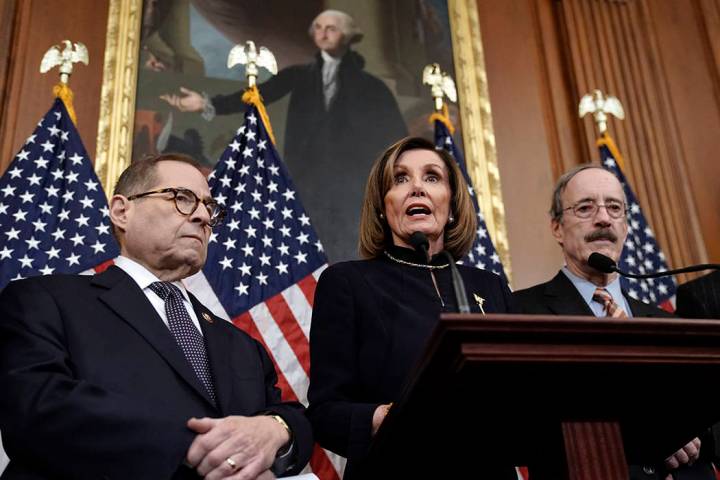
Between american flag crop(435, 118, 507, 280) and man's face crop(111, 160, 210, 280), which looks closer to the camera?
man's face crop(111, 160, 210, 280)

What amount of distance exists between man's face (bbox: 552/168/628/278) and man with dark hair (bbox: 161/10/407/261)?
5.73 ft

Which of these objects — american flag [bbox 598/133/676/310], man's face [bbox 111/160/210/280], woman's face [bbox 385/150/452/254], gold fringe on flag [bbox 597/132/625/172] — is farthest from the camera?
gold fringe on flag [bbox 597/132/625/172]

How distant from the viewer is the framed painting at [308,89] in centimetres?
482

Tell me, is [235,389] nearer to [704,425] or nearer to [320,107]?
[704,425]

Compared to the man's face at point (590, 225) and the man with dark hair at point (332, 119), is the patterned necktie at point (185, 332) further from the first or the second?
the man with dark hair at point (332, 119)

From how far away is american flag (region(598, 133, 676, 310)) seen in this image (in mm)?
4527

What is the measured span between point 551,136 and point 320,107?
5.41 feet

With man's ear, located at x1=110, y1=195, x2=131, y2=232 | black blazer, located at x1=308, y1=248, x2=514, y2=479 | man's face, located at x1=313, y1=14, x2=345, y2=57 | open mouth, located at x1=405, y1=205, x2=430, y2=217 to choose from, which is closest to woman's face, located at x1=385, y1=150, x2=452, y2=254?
open mouth, located at x1=405, y1=205, x2=430, y2=217

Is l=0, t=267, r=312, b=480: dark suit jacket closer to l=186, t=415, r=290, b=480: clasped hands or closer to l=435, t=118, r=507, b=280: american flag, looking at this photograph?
l=186, t=415, r=290, b=480: clasped hands

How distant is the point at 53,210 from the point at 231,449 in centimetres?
238

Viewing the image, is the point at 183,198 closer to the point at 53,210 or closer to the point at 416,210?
the point at 416,210

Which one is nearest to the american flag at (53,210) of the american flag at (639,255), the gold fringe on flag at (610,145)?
the american flag at (639,255)

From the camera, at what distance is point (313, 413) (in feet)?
7.16

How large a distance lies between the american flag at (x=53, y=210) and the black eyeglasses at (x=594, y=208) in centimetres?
205
